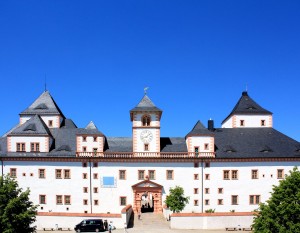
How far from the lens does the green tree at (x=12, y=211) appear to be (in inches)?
1233

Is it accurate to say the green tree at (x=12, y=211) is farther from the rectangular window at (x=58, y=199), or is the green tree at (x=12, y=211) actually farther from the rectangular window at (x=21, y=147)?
the rectangular window at (x=21, y=147)

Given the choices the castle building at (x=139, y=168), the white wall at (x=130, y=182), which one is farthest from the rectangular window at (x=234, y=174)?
the white wall at (x=130, y=182)

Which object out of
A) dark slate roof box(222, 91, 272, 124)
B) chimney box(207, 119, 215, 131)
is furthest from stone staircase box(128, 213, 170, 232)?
dark slate roof box(222, 91, 272, 124)

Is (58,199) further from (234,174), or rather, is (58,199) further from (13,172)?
(234,174)

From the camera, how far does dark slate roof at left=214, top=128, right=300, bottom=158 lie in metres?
52.4

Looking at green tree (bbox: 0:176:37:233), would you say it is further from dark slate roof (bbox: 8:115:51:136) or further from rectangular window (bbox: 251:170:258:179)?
rectangular window (bbox: 251:170:258:179)

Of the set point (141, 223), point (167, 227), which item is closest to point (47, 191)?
point (141, 223)

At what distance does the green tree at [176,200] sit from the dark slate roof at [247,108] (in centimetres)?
2103

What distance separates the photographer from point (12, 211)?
32.0m

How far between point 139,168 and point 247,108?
24.2m

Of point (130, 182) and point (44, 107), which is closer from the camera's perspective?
point (130, 182)

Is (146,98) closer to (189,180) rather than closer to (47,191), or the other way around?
(189,180)

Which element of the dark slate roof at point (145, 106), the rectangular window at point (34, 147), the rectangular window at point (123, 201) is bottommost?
the rectangular window at point (123, 201)

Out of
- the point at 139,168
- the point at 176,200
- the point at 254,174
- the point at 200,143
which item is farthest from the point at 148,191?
the point at 254,174
